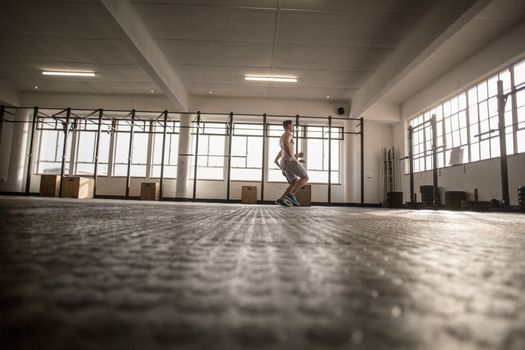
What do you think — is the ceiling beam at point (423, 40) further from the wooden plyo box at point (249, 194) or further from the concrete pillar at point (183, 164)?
the concrete pillar at point (183, 164)

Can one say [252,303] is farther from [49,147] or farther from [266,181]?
[49,147]

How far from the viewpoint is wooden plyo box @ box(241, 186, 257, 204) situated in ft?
21.6

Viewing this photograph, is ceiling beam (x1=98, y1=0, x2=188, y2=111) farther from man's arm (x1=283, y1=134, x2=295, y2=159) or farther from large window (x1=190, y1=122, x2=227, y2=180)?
man's arm (x1=283, y1=134, x2=295, y2=159)

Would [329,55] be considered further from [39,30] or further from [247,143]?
[39,30]

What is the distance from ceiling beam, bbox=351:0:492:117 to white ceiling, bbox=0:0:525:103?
0.12 metres

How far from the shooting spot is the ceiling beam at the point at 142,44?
3477 mm

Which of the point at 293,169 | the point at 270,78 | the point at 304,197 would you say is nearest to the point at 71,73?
the point at 270,78

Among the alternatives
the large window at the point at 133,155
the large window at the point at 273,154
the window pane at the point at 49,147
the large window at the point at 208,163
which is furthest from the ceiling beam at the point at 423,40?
the window pane at the point at 49,147

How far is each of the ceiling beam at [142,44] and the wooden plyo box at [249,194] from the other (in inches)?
83.2

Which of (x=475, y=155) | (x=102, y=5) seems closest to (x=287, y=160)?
(x=102, y=5)

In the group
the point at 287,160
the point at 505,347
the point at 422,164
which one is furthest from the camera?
the point at 422,164

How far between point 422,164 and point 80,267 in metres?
7.04

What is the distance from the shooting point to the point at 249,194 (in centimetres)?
662

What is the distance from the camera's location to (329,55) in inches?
195
